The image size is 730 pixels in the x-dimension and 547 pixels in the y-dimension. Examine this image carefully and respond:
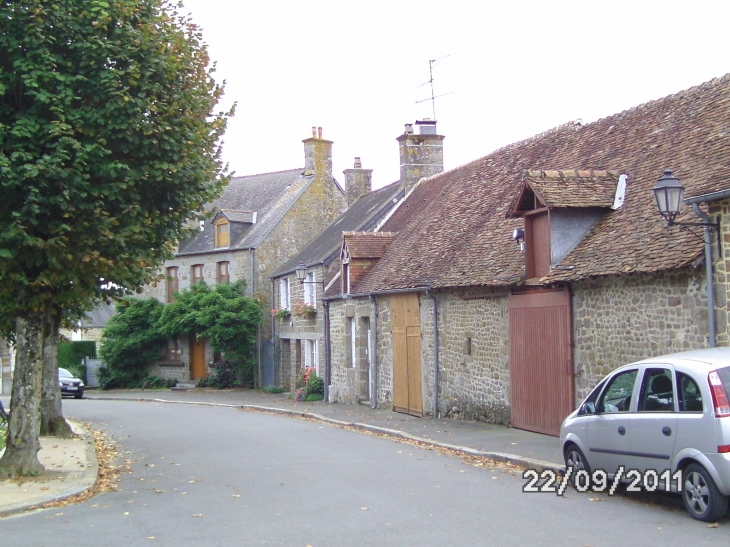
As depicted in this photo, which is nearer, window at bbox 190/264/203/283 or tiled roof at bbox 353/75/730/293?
tiled roof at bbox 353/75/730/293

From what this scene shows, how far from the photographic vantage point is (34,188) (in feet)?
32.2

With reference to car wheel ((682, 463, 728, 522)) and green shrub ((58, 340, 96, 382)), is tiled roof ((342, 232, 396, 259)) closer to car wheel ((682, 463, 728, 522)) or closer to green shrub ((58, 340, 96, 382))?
car wheel ((682, 463, 728, 522))

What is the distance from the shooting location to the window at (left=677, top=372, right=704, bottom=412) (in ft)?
25.1

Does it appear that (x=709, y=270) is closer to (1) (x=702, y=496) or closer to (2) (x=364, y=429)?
(1) (x=702, y=496)

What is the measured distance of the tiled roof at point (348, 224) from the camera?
92.7 feet

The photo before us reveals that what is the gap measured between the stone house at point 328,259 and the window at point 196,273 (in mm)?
4906

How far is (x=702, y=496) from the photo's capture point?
7520 mm

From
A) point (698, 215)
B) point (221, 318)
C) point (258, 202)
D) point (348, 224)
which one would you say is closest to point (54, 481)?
point (698, 215)

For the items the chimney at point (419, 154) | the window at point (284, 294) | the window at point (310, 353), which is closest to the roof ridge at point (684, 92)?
the chimney at point (419, 154)

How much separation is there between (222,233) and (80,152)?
27881 millimetres

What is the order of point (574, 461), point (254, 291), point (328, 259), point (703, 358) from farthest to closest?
point (254, 291) → point (328, 259) → point (574, 461) → point (703, 358)

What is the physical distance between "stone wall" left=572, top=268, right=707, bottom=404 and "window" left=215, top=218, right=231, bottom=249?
2543cm

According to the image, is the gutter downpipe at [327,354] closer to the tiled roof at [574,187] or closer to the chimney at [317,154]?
the chimney at [317,154]

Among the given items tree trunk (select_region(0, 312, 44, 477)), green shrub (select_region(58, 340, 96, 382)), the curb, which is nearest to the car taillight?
the curb
